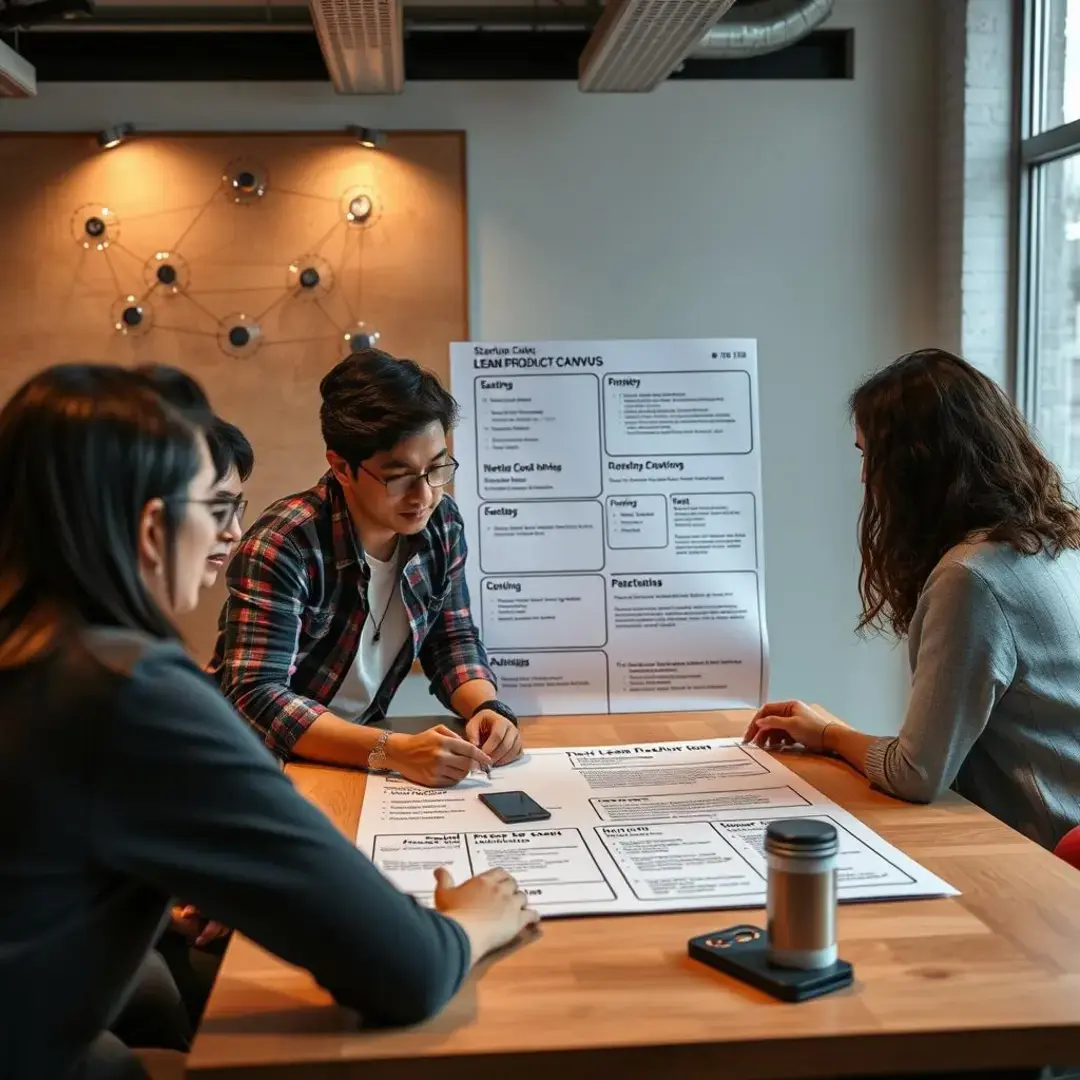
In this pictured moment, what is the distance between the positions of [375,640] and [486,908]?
3.55 feet

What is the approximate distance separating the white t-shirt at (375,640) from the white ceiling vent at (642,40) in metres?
1.61

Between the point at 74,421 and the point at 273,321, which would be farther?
the point at 273,321

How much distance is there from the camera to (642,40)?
3449mm

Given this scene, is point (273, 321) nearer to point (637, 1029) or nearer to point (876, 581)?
point (876, 581)

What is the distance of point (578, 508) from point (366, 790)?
92 cm

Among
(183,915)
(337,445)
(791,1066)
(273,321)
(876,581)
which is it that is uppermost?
(273,321)

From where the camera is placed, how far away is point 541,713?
2.59 m

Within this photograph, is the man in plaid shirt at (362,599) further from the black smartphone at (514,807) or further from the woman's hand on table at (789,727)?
the woman's hand on table at (789,727)

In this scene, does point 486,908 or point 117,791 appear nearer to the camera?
point 117,791

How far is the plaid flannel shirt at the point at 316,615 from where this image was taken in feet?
7.04

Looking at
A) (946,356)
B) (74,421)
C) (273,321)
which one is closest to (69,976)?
(74,421)

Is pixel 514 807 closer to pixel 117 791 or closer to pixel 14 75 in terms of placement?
pixel 117 791

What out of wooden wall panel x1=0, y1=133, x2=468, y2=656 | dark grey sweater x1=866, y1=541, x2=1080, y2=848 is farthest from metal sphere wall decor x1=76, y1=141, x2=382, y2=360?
dark grey sweater x1=866, y1=541, x2=1080, y2=848

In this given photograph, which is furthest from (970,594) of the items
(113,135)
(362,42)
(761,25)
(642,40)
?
(113,135)
